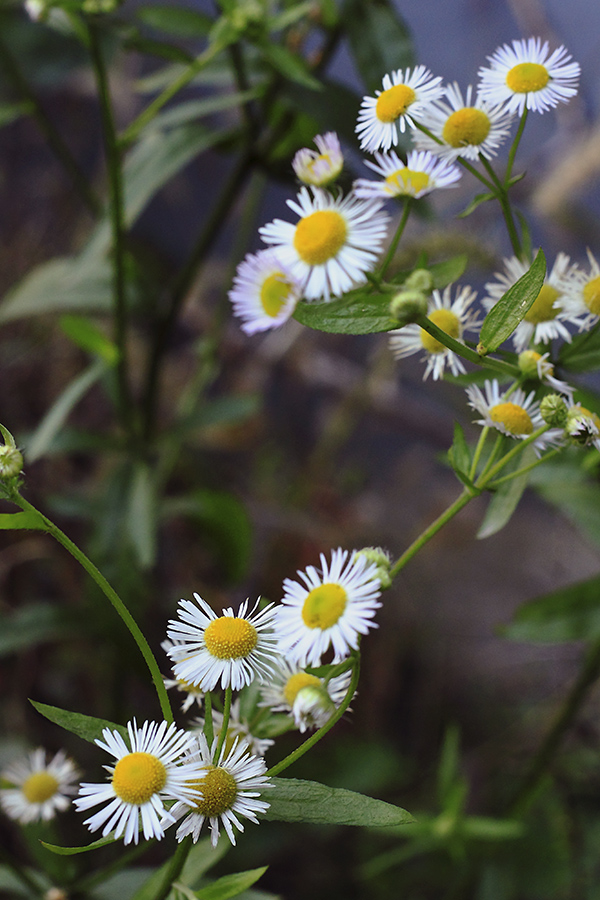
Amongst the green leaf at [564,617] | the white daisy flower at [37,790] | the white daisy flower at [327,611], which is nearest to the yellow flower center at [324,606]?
the white daisy flower at [327,611]

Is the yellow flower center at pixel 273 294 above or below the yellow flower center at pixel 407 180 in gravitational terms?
below

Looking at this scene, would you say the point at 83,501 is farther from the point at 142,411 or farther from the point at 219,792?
the point at 219,792

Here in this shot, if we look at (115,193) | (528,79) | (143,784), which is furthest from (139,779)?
(115,193)

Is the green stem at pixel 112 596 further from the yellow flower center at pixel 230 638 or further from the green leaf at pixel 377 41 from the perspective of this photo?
the green leaf at pixel 377 41

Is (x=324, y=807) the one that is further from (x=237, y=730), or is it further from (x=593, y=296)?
(x=593, y=296)

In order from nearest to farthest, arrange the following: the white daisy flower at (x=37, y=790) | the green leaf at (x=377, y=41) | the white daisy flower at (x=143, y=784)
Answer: the white daisy flower at (x=143, y=784) < the white daisy flower at (x=37, y=790) < the green leaf at (x=377, y=41)

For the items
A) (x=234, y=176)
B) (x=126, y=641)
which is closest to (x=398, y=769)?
(x=126, y=641)

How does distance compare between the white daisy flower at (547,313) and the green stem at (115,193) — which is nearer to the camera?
the white daisy flower at (547,313)

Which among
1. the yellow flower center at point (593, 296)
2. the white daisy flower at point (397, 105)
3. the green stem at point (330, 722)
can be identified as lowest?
the green stem at point (330, 722)
